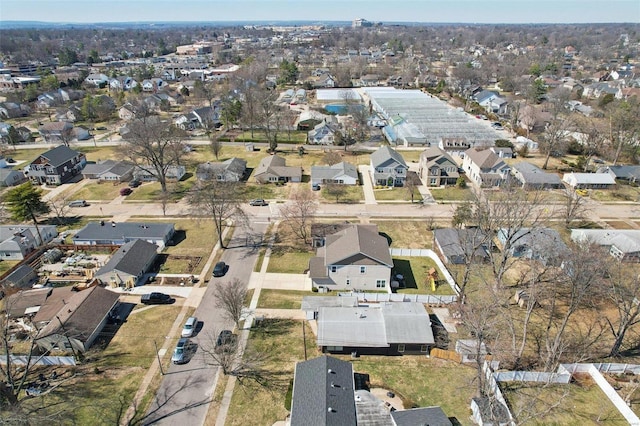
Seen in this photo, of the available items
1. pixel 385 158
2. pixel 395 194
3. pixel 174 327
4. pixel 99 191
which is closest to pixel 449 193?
pixel 395 194

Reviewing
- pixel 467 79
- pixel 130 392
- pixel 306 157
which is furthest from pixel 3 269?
pixel 467 79

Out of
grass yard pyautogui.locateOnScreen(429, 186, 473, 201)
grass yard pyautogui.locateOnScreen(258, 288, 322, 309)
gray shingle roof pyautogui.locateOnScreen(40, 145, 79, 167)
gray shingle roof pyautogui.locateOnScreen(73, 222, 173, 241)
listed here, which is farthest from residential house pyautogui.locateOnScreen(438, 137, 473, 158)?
gray shingle roof pyautogui.locateOnScreen(40, 145, 79, 167)

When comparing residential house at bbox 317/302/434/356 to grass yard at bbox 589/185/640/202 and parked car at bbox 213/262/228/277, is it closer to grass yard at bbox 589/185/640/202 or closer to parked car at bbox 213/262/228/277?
parked car at bbox 213/262/228/277

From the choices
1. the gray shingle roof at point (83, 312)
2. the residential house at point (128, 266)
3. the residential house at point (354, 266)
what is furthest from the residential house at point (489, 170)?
the gray shingle roof at point (83, 312)

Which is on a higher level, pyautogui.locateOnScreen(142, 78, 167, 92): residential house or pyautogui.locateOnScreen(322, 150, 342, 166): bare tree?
pyautogui.locateOnScreen(142, 78, 167, 92): residential house

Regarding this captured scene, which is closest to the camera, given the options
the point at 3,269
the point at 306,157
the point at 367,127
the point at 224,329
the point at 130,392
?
the point at 130,392

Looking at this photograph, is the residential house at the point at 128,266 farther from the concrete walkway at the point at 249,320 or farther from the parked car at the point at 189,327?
the concrete walkway at the point at 249,320

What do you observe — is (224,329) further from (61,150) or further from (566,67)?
(566,67)
